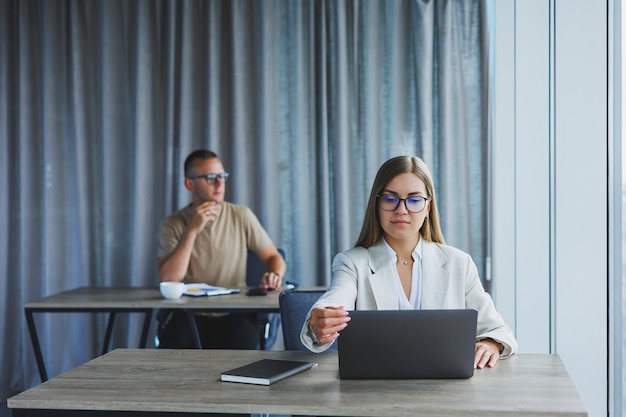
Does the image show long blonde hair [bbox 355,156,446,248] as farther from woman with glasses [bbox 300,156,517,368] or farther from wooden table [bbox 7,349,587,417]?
wooden table [bbox 7,349,587,417]

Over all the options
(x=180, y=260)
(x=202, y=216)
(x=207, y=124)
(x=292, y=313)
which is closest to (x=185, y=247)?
(x=180, y=260)

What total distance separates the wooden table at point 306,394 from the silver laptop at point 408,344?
0.03 metres

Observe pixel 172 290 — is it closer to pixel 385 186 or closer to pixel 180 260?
pixel 180 260

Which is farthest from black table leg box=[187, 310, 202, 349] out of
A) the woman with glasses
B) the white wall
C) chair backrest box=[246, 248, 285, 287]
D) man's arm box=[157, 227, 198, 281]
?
the white wall

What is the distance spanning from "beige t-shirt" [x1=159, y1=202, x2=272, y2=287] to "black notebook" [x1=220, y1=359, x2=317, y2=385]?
1.91 m

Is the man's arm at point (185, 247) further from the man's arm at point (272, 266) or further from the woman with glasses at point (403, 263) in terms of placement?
the woman with glasses at point (403, 263)

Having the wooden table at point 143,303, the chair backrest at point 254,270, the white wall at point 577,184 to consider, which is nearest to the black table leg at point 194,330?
the wooden table at point 143,303

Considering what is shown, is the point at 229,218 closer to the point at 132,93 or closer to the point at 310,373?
the point at 132,93

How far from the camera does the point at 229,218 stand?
3918 mm

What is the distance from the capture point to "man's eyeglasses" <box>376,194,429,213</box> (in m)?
2.14

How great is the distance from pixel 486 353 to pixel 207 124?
2.92 meters

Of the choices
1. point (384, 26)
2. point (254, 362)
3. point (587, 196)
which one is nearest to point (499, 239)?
point (384, 26)

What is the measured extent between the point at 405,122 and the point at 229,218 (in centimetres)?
124

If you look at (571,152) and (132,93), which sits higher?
(132,93)
